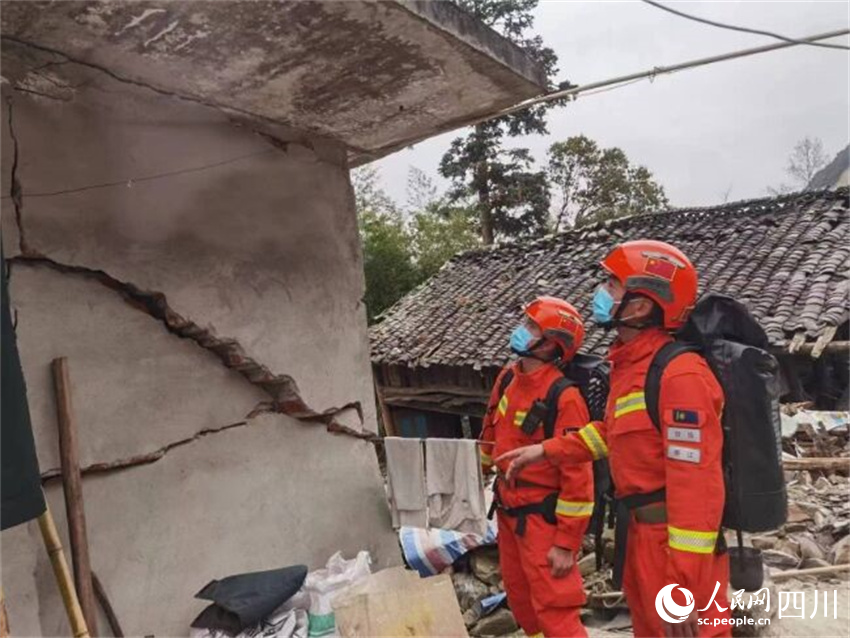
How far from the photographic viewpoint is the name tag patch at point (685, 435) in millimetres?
2318

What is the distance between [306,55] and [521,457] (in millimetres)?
2109

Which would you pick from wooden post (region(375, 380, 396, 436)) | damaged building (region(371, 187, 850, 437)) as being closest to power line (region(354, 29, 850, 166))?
damaged building (region(371, 187, 850, 437))

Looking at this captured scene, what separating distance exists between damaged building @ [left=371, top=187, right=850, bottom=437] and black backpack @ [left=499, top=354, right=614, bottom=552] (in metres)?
7.56

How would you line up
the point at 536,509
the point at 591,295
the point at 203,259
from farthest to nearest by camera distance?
1. the point at 591,295
2. the point at 203,259
3. the point at 536,509

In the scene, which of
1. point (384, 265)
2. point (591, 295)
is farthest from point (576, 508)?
point (384, 265)

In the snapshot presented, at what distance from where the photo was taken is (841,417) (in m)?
8.95

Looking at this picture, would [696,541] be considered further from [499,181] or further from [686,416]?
[499,181]

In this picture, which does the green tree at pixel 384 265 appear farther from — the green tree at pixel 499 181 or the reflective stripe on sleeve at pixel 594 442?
the reflective stripe on sleeve at pixel 594 442

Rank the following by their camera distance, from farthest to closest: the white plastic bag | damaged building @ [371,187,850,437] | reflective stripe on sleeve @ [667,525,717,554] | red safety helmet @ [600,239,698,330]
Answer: damaged building @ [371,187,850,437] < the white plastic bag < red safety helmet @ [600,239,698,330] < reflective stripe on sleeve @ [667,525,717,554]

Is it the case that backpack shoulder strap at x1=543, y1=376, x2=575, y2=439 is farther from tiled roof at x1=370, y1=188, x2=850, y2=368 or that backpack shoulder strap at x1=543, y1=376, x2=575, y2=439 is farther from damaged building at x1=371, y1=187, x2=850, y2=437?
tiled roof at x1=370, y1=188, x2=850, y2=368

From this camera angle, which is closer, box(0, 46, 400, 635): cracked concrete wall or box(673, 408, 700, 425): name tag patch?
box(673, 408, 700, 425): name tag patch

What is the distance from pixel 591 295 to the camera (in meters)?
13.6

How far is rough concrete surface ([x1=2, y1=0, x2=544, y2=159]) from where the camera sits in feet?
8.24

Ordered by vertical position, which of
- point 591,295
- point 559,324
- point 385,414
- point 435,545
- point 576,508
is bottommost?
point 385,414
